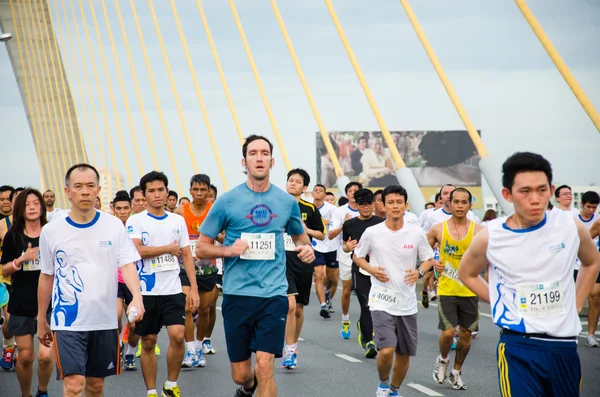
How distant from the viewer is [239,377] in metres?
6.80

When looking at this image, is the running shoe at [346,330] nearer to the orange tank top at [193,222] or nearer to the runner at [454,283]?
the orange tank top at [193,222]

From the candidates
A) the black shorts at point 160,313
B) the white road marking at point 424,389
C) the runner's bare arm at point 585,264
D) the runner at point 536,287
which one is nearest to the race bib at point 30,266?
the black shorts at point 160,313

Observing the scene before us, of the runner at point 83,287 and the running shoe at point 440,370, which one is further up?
the runner at point 83,287

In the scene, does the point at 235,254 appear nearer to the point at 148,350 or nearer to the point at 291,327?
the point at 148,350

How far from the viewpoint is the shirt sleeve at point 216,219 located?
6.74 meters

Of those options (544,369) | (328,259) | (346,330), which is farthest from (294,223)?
(328,259)

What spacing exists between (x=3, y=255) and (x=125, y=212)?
3284 mm

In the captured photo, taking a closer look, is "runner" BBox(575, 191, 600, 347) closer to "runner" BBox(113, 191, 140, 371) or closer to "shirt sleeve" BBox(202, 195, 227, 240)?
"runner" BBox(113, 191, 140, 371)

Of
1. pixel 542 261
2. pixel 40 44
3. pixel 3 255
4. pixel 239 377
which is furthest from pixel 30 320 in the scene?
pixel 40 44

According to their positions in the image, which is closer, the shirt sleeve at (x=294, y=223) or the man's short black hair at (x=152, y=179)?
the shirt sleeve at (x=294, y=223)

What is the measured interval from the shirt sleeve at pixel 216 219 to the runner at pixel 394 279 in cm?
214

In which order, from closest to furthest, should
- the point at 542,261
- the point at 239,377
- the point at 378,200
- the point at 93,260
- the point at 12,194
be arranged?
the point at 542,261 → the point at 93,260 → the point at 239,377 → the point at 12,194 → the point at 378,200

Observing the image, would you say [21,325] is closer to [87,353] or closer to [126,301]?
[126,301]

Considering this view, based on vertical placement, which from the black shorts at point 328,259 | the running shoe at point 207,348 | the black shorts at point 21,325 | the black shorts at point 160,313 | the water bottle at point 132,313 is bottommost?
the running shoe at point 207,348
